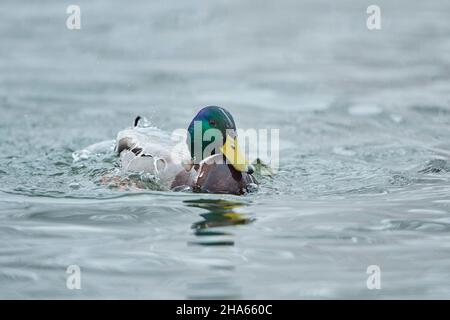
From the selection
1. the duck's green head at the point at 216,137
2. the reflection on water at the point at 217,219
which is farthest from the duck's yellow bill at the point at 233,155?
the reflection on water at the point at 217,219

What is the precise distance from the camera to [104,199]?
22.2 feet

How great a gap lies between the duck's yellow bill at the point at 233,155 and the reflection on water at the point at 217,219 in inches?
9.5

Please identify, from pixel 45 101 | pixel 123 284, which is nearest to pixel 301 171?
pixel 123 284

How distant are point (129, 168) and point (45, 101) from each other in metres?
4.06

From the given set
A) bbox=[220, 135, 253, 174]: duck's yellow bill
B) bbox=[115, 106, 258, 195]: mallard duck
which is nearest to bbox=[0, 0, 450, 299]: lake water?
bbox=[115, 106, 258, 195]: mallard duck

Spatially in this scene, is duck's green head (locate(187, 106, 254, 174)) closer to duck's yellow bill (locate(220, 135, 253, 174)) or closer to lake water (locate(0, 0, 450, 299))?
duck's yellow bill (locate(220, 135, 253, 174))

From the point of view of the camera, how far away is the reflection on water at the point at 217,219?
576 centimetres

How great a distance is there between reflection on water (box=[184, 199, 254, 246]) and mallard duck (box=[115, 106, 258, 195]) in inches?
5.3

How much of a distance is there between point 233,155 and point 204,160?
23cm

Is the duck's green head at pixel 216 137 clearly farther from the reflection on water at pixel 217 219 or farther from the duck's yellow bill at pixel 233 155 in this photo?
the reflection on water at pixel 217 219

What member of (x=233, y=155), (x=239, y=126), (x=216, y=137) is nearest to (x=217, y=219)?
(x=233, y=155)

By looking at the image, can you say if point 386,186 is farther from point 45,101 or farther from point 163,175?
point 45,101

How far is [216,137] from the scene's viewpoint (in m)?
6.70

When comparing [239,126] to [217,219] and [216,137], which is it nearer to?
[216,137]
